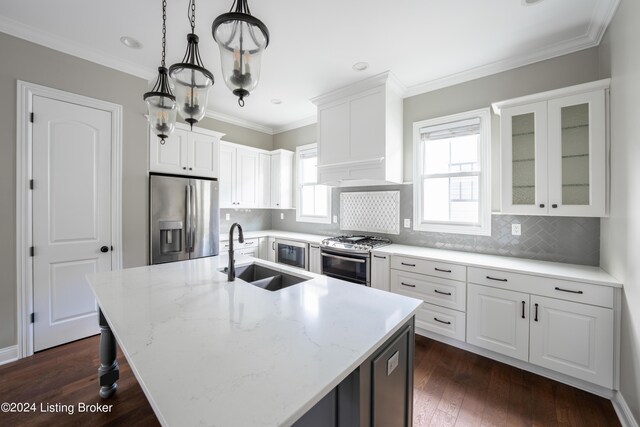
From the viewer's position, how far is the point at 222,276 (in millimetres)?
1782

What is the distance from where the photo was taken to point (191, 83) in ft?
4.95

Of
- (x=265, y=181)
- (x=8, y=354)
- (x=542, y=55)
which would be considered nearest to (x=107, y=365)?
(x=8, y=354)

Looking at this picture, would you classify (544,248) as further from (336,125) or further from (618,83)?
(336,125)

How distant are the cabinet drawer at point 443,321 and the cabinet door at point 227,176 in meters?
3.11

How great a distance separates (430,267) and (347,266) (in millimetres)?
968

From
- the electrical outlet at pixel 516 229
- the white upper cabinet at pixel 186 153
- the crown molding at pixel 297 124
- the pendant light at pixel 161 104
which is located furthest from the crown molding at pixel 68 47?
the electrical outlet at pixel 516 229

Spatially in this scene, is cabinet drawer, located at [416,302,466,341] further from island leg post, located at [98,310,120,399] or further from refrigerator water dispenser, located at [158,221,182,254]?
refrigerator water dispenser, located at [158,221,182,254]

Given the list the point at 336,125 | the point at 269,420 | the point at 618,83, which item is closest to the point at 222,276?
the point at 269,420

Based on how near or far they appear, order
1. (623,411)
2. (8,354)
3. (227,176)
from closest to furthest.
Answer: (623,411)
(8,354)
(227,176)

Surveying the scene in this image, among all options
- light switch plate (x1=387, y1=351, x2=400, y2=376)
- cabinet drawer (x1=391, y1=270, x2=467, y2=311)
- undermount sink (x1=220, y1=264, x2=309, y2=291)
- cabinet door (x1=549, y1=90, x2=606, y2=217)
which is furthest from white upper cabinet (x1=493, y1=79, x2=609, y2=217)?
undermount sink (x1=220, y1=264, x2=309, y2=291)

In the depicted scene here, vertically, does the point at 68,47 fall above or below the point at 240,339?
above

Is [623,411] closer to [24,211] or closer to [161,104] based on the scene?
[161,104]

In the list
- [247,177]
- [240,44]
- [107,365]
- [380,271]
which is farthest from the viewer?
[247,177]

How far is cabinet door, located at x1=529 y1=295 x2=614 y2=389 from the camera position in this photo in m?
1.84
